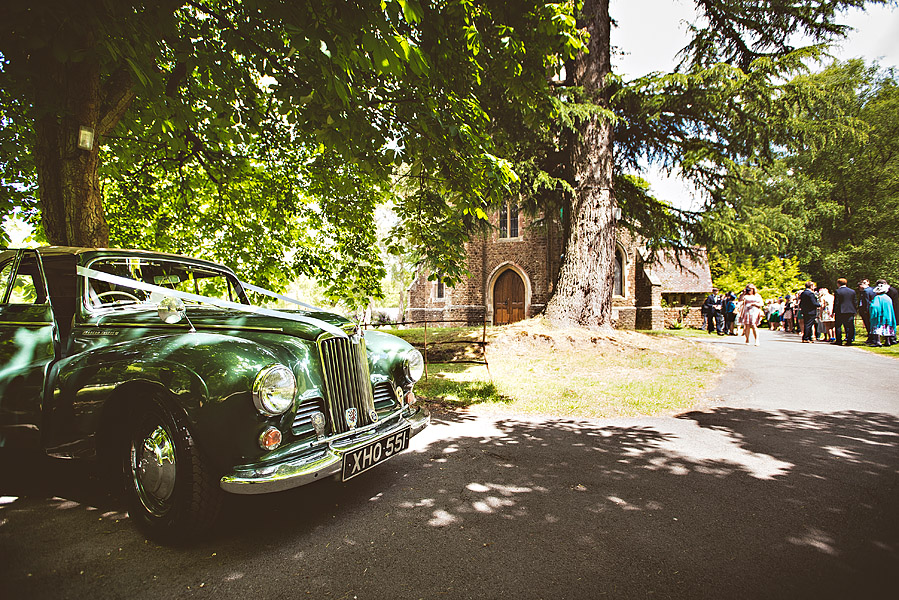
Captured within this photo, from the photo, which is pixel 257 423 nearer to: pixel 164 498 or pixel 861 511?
pixel 164 498

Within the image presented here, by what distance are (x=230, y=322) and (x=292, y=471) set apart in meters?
1.23

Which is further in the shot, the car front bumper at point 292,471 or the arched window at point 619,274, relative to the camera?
the arched window at point 619,274

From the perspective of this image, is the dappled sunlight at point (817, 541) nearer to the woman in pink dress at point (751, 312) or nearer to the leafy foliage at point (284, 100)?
the leafy foliage at point (284, 100)

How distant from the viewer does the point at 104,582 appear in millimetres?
2373

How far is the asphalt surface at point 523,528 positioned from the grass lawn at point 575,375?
1.67 metres

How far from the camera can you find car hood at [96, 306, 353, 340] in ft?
10.2

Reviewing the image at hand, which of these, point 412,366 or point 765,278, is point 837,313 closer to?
point 412,366

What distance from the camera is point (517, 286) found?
86.4 ft

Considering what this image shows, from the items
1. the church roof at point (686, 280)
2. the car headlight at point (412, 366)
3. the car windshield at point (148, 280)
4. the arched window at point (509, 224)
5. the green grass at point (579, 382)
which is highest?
the arched window at point (509, 224)

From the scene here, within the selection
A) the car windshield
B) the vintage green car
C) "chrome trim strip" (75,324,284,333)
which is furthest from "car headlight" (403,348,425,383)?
the car windshield

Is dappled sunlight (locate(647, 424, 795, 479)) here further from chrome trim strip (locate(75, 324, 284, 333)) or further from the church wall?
the church wall

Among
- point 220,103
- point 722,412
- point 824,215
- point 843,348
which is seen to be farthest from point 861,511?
point 824,215

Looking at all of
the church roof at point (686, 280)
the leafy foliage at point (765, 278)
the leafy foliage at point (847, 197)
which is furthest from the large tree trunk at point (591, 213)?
the leafy foliage at point (847, 197)

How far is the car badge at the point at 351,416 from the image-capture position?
3121 mm
